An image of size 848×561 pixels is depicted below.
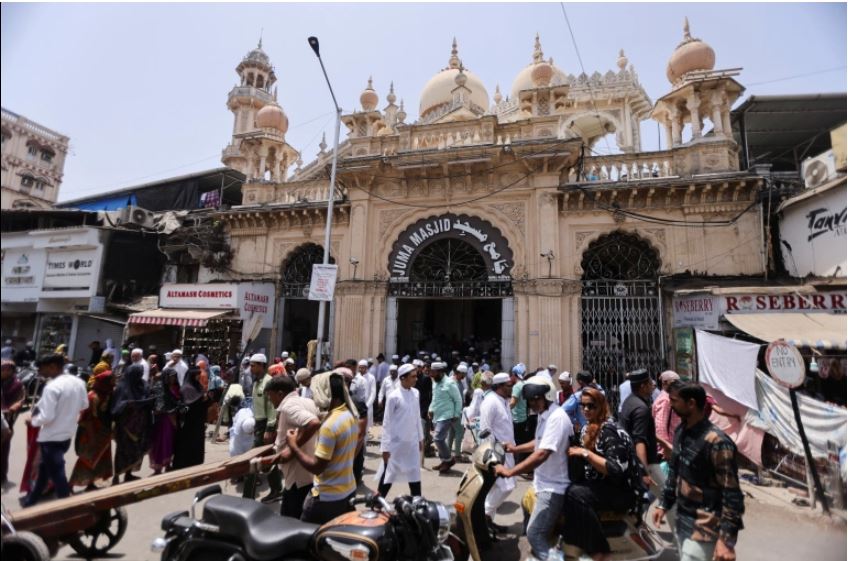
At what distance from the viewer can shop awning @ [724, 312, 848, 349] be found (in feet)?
10.9

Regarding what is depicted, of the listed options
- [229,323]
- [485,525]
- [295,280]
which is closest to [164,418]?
[485,525]

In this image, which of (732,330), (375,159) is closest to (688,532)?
(732,330)

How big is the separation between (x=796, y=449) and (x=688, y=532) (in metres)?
4.07

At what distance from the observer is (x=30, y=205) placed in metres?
1.80

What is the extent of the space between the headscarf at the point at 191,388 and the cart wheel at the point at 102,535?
5.08 ft

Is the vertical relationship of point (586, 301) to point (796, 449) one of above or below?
above

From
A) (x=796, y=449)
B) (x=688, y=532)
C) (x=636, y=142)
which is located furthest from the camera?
(x=636, y=142)

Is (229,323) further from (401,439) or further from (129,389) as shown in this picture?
(129,389)

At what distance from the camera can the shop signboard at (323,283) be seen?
25.0ft

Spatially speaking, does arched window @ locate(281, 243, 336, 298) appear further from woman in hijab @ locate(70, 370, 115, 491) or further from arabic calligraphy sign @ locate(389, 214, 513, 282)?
woman in hijab @ locate(70, 370, 115, 491)

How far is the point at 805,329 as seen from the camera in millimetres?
3711

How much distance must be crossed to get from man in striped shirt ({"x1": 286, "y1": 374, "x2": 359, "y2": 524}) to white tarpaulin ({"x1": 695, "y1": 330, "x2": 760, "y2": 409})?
5.82 metres

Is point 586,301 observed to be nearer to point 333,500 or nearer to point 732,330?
point 732,330

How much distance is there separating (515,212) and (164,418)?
9.54 metres
